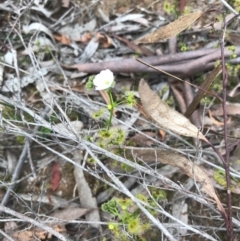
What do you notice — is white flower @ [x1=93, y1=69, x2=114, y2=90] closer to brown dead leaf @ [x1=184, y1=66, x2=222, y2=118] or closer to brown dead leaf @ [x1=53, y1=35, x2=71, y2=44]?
brown dead leaf @ [x1=184, y1=66, x2=222, y2=118]

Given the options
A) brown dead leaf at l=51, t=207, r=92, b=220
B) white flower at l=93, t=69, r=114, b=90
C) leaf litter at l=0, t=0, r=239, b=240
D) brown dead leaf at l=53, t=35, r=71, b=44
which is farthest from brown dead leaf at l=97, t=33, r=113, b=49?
brown dead leaf at l=51, t=207, r=92, b=220

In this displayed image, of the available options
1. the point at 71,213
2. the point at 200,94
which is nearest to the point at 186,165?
the point at 200,94

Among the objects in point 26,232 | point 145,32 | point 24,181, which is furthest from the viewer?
point 145,32

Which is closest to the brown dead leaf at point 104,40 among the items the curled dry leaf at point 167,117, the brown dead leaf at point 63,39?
the brown dead leaf at point 63,39

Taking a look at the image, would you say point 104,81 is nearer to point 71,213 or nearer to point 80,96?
point 80,96

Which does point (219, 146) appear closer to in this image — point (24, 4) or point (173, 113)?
point (173, 113)

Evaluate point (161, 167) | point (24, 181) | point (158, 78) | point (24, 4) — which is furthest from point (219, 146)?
point (24, 4)
